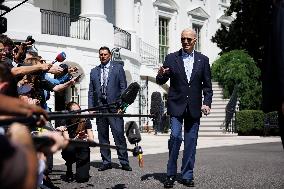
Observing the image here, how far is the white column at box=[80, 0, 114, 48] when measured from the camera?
22.4 metres

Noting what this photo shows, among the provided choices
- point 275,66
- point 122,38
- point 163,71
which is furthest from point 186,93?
point 122,38

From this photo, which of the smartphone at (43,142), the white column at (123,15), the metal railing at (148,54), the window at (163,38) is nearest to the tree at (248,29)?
the window at (163,38)

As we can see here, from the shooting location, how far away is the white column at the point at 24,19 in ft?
62.9

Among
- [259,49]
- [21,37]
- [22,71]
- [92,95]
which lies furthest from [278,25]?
[259,49]

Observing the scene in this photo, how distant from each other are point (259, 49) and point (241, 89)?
409 centimetres

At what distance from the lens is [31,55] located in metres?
6.57

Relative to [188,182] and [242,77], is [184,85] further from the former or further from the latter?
[242,77]

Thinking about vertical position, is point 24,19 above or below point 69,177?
above

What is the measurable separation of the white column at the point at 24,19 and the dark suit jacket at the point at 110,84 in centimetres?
1049

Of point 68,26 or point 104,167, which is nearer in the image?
point 104,167

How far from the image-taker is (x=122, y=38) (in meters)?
25.3

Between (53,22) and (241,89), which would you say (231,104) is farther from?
(53,22)

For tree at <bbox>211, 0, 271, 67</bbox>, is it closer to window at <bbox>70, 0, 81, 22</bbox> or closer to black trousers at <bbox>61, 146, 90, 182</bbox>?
window at <bbox>70, 0, 81, 22</bbox>

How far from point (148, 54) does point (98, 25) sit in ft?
25.9
